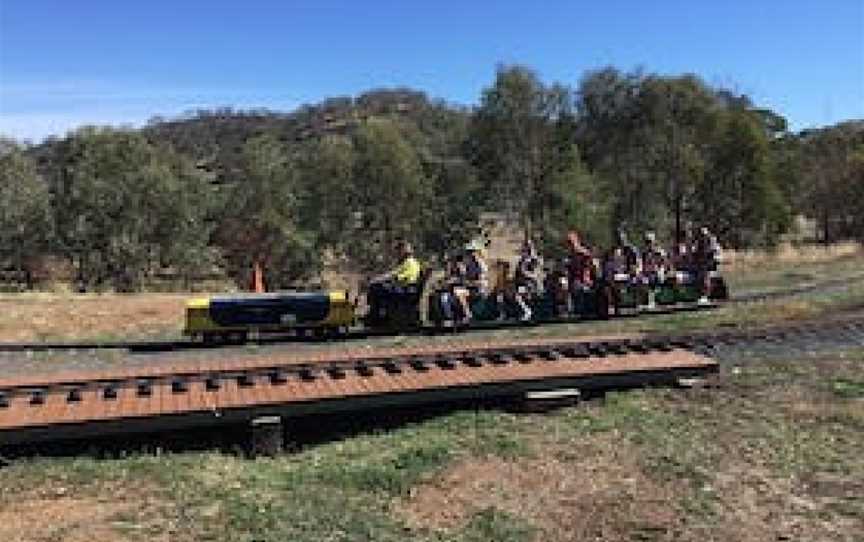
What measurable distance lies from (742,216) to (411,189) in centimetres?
1907

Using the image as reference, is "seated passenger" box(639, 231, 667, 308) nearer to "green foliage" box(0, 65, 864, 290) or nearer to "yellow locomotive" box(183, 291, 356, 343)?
"yellow locomotive" box(183, 291, 356, 343)

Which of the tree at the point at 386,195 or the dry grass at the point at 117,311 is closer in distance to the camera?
the dry grass at the point at 117,311

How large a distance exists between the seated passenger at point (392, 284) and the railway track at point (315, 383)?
614 centimetres

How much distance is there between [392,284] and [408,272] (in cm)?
43

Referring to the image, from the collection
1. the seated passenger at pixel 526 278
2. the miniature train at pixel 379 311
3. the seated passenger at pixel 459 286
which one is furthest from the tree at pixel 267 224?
the miniature train at pixel 379 311

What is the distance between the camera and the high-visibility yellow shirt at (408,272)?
2083 cm

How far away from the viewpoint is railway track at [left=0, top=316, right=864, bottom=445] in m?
10.8

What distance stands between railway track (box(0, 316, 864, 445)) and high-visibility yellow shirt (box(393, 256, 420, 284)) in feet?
20.9

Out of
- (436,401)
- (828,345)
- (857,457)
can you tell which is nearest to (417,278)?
(828,345)

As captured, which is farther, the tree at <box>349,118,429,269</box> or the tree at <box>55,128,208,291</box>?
the tree at <box>349,118,429,269</box>

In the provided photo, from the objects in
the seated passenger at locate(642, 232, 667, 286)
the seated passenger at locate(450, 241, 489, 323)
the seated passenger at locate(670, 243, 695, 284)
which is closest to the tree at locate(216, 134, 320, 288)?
the seated passenger at locate(670, 243, 695, 284)

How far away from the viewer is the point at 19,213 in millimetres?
65500

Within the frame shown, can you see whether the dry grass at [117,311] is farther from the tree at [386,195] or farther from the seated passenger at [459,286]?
the tree at [386,195]

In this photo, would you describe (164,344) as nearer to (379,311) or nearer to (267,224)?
(379,311)
